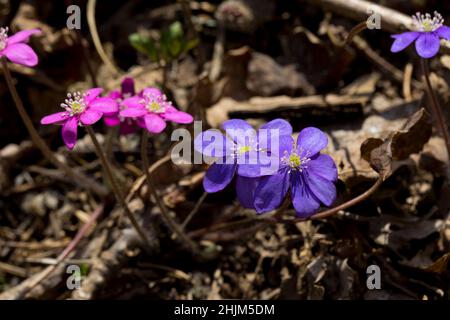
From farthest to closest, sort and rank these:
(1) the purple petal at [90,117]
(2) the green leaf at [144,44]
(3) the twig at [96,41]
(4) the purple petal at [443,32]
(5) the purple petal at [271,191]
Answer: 1. (3) the twig at [96,41]
2. (2) the green leaf at [144,44]
3. (4) the purple petal at [443,32]
4. (1) the purple petal at [90,117]
5. (5) the purple petal at [271,191]

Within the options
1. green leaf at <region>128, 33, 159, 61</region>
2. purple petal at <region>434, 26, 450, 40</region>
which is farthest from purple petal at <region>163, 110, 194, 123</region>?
purple petal at <region>434, 26, 450, 40</region>

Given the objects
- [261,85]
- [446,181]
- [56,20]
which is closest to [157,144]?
[261,85]

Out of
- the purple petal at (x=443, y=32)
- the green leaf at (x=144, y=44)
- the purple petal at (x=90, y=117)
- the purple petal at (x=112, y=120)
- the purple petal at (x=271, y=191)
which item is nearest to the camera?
the purple petal at (x=271, y=191)

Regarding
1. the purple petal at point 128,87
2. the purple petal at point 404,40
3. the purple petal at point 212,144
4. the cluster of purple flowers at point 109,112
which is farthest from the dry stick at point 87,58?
the purple petal at point 404,40

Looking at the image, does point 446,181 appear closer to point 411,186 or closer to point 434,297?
point 411,186

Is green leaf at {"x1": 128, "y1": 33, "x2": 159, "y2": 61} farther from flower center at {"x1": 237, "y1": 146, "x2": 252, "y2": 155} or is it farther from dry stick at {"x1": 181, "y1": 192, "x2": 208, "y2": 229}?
flower center at {"x1": 237, "y1": 146, "x2": 252, "y2": 155}

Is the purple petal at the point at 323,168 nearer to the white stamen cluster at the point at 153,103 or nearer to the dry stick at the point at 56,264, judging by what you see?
the white stamen cluster at the point at 153,103

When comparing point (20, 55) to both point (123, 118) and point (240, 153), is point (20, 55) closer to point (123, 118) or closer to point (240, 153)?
point (123, 118)
